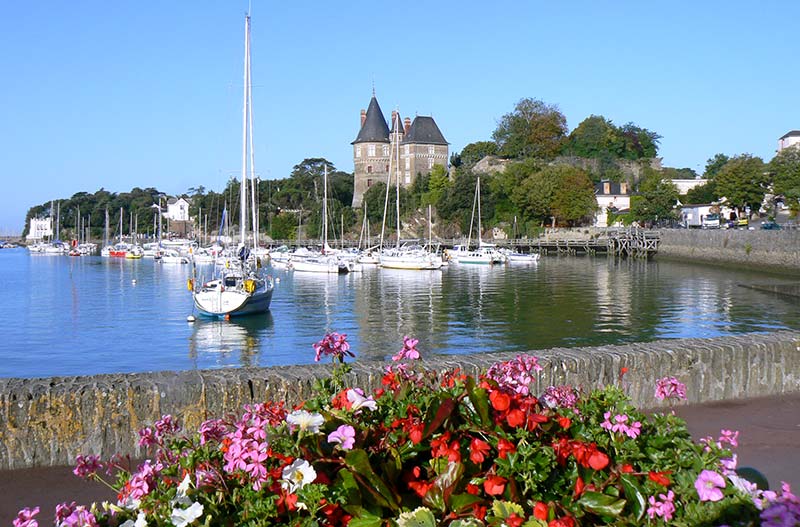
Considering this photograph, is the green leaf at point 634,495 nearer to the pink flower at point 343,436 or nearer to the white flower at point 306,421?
the pink flower at point 343,436

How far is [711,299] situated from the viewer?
43.8 m

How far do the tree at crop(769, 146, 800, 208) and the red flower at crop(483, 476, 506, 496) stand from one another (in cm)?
9366

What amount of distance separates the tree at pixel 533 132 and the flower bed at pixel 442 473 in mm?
136761

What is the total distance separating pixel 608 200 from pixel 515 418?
126m

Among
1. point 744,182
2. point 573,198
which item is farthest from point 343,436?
point 573,198

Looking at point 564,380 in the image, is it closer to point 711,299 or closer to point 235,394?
point 235,394

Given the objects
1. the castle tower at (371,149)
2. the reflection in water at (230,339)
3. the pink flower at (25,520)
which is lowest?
the reflection in water at (230,339)

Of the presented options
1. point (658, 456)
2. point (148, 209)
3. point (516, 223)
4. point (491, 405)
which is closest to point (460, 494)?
point (491, 405)

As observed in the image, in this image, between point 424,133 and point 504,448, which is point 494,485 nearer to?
point 504,448

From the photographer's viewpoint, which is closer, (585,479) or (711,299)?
(585,479)

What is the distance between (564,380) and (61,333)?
99.3 feet

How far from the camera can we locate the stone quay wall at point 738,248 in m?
63.1

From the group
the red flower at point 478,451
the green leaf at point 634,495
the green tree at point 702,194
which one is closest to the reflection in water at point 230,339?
the red flower at point 478,451

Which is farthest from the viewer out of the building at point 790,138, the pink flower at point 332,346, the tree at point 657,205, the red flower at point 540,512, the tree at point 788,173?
the building at point 790,138
